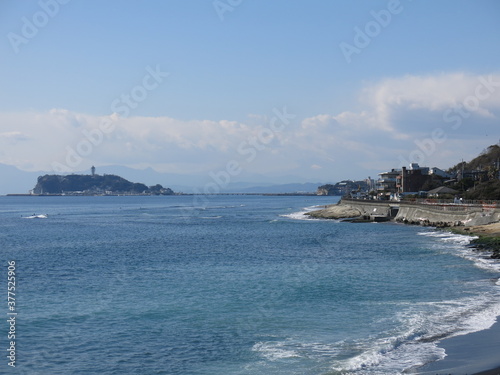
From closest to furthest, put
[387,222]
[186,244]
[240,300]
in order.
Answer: [240,300] < [186,244] < [387,222]

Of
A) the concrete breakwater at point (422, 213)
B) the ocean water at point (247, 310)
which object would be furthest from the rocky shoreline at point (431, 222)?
the ocean water at point (247, 310)

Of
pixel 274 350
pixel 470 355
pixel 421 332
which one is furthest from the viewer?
pixel 421 332

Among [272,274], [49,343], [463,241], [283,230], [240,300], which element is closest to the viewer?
[49,343]

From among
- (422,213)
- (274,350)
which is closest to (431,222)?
(422,213)

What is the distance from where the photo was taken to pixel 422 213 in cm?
7656

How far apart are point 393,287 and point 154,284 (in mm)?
13308

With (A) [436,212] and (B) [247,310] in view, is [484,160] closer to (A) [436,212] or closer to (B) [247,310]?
(A) [436,212]

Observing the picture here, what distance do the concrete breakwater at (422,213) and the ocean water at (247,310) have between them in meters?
20.2

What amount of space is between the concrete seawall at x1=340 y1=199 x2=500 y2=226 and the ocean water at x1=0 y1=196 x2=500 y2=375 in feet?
63.5

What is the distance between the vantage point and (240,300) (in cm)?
2502

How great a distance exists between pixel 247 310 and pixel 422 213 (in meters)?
59.3

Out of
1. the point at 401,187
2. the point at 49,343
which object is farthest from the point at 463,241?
the point at 401,187

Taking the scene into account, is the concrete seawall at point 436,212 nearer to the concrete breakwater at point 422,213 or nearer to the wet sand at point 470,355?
the concrete breakwater at point 422,213

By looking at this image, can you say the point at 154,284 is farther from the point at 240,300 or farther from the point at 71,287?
the point at 240,300
